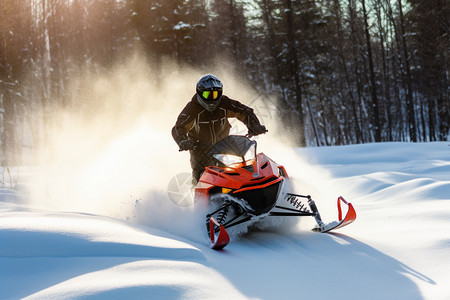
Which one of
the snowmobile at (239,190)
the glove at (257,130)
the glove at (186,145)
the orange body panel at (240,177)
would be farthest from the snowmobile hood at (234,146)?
the glove at (257,130)

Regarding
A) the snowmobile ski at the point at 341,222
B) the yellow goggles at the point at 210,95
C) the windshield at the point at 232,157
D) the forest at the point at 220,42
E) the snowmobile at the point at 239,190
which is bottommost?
the snowmobile ski at the point at 341,222

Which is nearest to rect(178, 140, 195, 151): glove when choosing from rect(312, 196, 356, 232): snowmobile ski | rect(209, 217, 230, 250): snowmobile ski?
rect(209, 217, 230, 250): snowmobile ski

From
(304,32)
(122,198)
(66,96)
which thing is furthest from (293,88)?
(122,198)

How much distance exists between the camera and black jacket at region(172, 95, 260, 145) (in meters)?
6.22

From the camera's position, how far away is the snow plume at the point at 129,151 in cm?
623

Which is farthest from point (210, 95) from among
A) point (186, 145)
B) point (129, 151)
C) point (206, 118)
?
point (129, 151)

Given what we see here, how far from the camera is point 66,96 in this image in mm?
27766

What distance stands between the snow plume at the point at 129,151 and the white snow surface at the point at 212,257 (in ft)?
0.22

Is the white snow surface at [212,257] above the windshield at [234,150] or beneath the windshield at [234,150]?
beneath

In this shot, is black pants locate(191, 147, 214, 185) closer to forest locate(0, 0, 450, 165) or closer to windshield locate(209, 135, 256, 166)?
windshield locate(209, 135, 256, 166)

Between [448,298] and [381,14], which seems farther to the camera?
[381,14]

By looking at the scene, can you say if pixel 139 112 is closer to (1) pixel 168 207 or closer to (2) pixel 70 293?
(1) pixel 168 207

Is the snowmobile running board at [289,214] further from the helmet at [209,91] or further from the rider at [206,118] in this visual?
the helmet at [209,91]

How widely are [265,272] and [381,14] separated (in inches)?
1425
